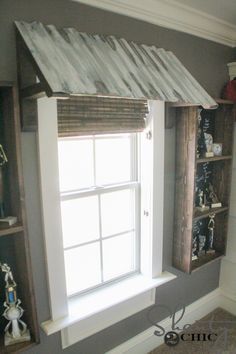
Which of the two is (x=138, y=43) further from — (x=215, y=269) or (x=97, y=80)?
(x=215, y=269)

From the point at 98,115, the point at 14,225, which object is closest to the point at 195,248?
the point at 98,115

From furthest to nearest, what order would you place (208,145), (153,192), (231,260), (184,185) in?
(231,260), (208,145), (184,185), (153,192)

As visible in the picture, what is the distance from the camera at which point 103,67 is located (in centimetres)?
125

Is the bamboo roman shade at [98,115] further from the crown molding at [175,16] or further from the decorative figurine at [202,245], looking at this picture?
the decorative figurine at [202,245]

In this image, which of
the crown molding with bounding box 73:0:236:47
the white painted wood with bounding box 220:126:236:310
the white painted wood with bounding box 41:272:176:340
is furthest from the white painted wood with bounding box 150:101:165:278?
the white painted wood with bounding box 220:126:236:310

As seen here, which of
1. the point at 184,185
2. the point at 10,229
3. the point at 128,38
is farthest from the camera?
the point at 184,185

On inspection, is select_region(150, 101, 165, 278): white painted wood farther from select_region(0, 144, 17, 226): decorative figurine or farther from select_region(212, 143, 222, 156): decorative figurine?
select_region(0, 144, 17, 226): decorative figurine

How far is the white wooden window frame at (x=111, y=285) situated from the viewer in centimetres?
138

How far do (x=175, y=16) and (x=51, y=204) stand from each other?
141 centimetres

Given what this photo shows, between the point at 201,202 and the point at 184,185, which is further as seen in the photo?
the point at 201,202

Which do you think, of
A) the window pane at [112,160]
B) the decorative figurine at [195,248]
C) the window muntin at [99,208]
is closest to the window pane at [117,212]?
the window muntin at [99,208]

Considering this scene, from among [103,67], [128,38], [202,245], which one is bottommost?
[202,245]

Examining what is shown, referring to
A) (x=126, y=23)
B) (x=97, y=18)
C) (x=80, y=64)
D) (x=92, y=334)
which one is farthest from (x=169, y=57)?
(x=92, y=334)

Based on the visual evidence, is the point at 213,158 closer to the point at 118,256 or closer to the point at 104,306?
the point at 118,256
